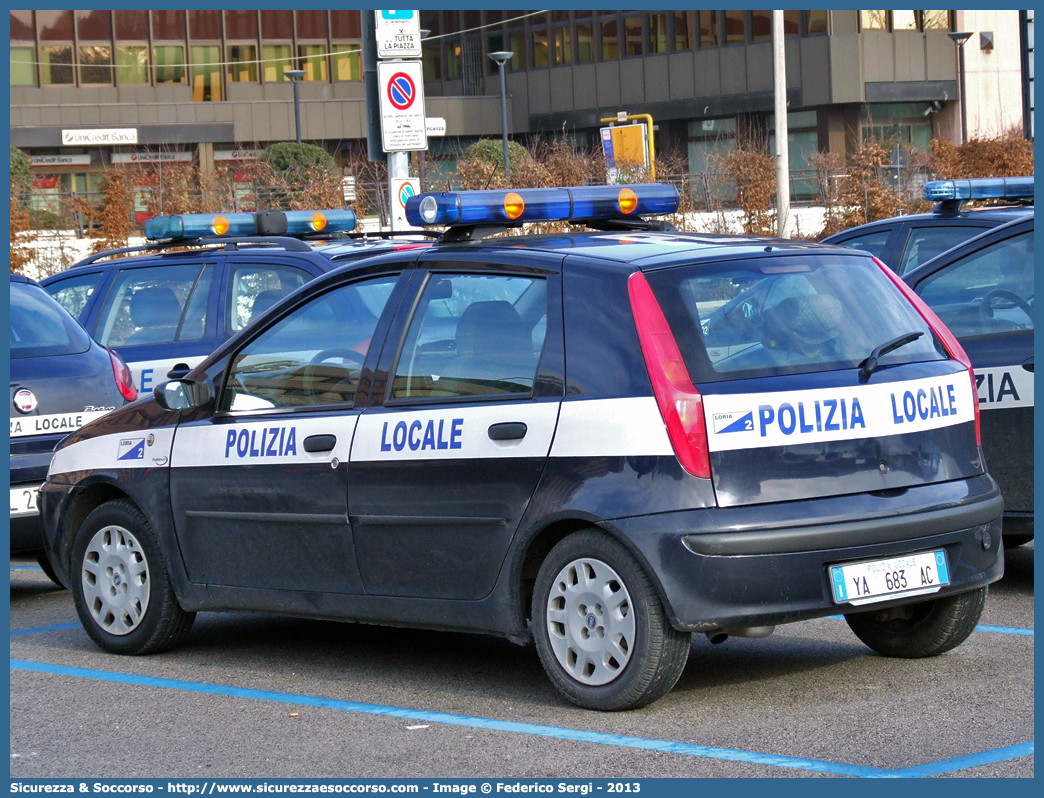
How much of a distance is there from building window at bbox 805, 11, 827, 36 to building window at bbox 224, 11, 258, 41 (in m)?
21.7

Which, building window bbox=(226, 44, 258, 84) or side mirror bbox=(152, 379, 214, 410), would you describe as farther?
building window bbox=(226, 44, 258, 84)

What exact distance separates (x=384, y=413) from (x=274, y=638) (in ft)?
5.63

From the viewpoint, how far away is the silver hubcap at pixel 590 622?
16.8ft

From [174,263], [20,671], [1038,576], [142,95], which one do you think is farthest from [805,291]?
[142,95]

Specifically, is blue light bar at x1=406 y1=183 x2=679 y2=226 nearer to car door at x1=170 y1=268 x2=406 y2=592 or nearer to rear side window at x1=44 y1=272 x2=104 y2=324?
car door at x1=170 y1=268 x2=406 y2=592

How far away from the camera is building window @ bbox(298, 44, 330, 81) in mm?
57969

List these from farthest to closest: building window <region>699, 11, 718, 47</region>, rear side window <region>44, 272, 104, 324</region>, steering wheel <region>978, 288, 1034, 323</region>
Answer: building window <region>699, 11, 718, 47</region>
rear side window <region>44, 272, 104, 324</region>
steering wheel <region>978, 288, 1034, 323</region>

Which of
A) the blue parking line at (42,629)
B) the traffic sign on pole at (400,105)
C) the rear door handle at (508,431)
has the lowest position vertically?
the blue parking line at (42,629)

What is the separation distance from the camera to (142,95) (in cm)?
5559

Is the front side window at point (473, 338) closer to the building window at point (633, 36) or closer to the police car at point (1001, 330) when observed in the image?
the police car at point (1001, 330)

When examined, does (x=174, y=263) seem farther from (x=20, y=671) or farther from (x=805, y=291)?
(x=805, y=291)

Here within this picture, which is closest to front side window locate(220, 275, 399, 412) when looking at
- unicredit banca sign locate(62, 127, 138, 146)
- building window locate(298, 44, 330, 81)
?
unicredit banca sign locate(62, 127, 138, 146)

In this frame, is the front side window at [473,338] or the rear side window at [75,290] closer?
the front side window at [473,338]

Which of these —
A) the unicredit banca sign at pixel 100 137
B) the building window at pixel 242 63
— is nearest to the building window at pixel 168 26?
the building window at pixel 242 63
